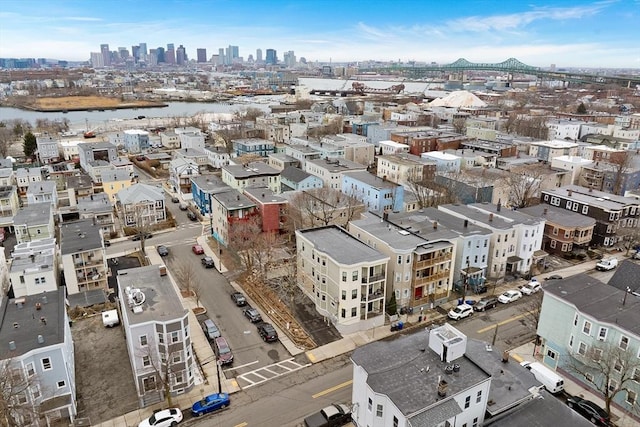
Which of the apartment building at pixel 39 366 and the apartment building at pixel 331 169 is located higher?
the apartment building at pixel 331 169

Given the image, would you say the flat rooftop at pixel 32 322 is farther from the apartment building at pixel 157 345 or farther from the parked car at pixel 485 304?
the parked car at pixel 485 304

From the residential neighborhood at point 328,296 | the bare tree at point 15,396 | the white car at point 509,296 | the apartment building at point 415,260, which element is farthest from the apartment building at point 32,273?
the white car at point 509,296

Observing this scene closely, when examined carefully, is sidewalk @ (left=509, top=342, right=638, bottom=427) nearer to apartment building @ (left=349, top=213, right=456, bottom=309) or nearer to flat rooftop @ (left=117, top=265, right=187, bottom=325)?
apartment building @ (left=349, top=213, right=456, bottom=309)

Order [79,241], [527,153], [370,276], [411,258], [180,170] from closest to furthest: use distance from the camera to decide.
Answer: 1. [370,276]
2. [411,258]
3. [79,241]
4. [180,170]
5. [527,153]

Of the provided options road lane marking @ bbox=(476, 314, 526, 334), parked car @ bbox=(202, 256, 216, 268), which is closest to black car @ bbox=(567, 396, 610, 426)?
road lane marking @ bbox=(476, 314, 526, 334)

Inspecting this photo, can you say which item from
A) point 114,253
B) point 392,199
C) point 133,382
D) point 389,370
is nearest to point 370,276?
point 389,370

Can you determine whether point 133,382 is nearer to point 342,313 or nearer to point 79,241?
point 342,313
